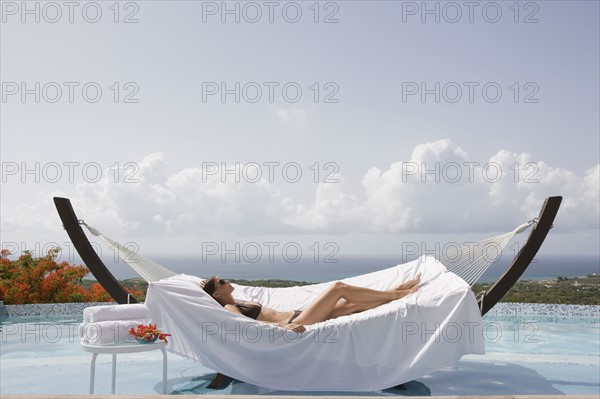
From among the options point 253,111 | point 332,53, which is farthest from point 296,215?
point 332,53

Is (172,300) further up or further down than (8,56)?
further down

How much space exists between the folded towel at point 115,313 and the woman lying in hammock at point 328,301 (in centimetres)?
54

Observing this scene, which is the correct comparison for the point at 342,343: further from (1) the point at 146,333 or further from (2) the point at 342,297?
(1) the point at 146,333

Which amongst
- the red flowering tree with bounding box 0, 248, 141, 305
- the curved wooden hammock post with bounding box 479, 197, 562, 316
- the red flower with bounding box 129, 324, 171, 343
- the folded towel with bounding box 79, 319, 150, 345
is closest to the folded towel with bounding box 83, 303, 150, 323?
the folded towel with bounding box 79, 319, 150, 345

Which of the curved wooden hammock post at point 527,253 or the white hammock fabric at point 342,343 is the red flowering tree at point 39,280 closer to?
the white hammock fabric at point 342,343

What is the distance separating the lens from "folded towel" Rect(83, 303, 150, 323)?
9.81 feet

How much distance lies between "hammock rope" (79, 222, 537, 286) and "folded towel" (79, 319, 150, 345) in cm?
80

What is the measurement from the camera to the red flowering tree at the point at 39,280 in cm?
665

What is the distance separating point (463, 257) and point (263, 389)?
163 cm

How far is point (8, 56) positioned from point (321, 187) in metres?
8.39

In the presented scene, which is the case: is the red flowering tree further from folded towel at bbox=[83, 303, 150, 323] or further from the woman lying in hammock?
folded towel at bbox=[83, 303, 150, 323]

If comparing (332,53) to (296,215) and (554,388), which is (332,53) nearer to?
(554,388)

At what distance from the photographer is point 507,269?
3.82 m

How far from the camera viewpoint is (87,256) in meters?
3.92
